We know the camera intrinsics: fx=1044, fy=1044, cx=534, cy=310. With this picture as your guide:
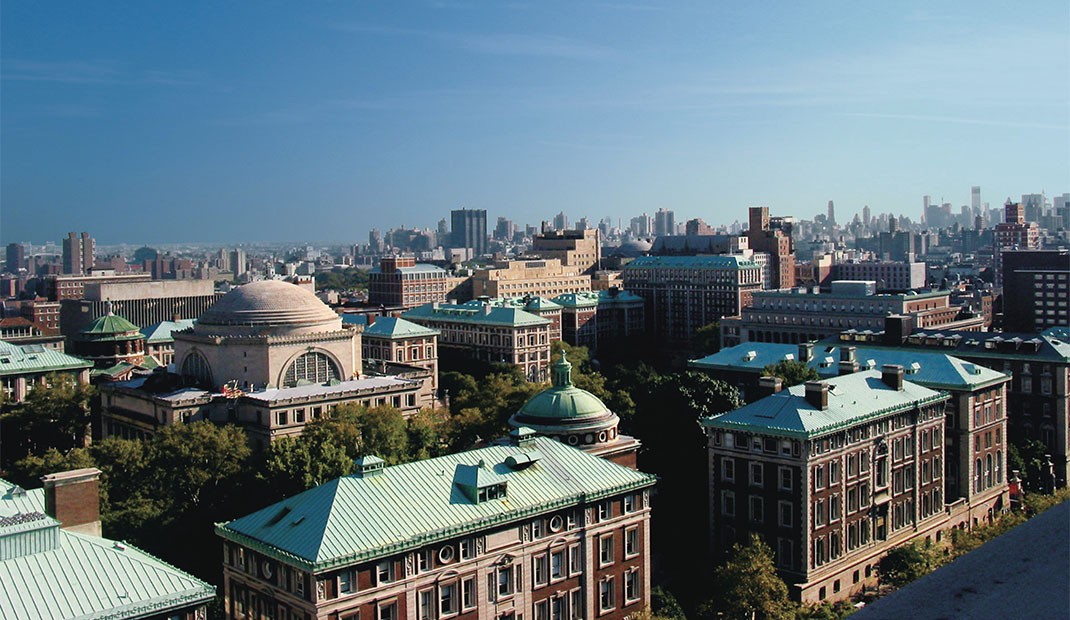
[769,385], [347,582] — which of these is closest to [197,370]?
[769,385]

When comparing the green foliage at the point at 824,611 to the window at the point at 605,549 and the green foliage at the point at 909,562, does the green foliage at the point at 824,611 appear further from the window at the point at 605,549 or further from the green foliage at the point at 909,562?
the window at the point at 605,549

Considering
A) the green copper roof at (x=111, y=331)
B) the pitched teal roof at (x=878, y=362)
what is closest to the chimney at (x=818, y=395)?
the pitched teal roof at (x=878, y=362)

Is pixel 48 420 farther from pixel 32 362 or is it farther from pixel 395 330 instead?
pixel 395 330

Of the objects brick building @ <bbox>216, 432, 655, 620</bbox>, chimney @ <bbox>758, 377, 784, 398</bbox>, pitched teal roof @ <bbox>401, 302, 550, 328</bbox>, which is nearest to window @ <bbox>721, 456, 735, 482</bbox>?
chimney @ <bbox>758, 377, 784, 398</bbox>

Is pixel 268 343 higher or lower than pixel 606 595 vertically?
higher

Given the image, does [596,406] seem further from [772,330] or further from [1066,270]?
[1066,270]

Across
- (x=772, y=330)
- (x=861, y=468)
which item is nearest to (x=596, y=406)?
(x=861, y=468)
